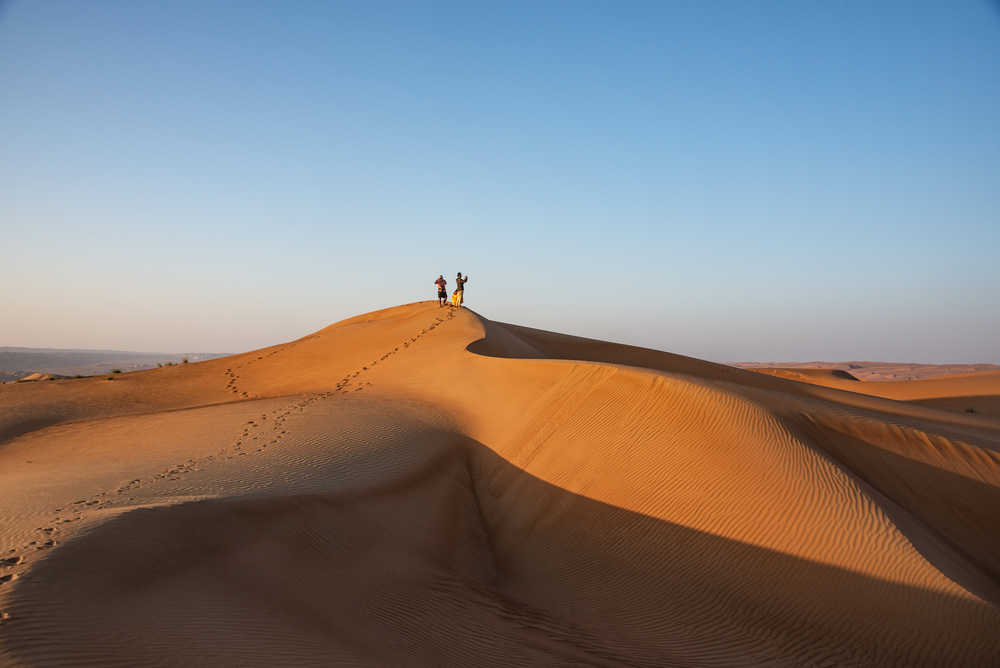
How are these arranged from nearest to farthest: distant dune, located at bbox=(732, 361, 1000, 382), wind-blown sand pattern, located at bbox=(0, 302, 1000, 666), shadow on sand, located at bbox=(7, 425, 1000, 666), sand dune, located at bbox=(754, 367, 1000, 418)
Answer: shadow on sand, located at bbox=(7, 425, 1000, 666) → wind-blown sand pattern, located at bbox=(0, 302, 1000, 666) → sand dune, located at bbox=(754, 367, 1000, 418) → distant dune, located at bbox=(732, 361, 1000, 382)

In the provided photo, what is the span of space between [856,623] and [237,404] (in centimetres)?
1359

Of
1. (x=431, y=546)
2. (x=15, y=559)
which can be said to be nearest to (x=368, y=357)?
(x=431, y=546)

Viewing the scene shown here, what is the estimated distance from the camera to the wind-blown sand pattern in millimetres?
4863

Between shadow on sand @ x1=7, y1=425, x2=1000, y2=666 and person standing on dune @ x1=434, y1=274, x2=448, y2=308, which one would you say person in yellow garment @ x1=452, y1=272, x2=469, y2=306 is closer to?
person standing on dune @ x1=434, y1=274, x2=448, y2=308

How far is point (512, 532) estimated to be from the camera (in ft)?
30.4

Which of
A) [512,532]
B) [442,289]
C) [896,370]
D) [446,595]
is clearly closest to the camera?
[446,595]

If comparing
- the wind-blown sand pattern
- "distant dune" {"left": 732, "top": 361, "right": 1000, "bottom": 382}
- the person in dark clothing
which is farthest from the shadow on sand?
"distant dune" {"left": 732, "top": 361, "right": 1000, "bottom": 382}

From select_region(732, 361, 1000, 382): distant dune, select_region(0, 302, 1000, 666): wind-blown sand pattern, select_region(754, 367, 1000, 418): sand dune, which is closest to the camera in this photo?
select_region(0, 302, 1000, 666): wind-blown sand pattern

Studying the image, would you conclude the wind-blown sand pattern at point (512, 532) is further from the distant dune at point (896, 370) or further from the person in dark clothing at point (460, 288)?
the distant dune at point (896, 370)

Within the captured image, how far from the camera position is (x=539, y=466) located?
10.6 metres

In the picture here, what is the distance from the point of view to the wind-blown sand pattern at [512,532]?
4863 mm

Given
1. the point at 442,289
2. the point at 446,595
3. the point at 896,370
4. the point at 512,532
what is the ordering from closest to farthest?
the point at 446,595 → the point at 512,532 → the point at 442,289 → the point at 896,370

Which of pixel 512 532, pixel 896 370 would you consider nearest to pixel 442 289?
pixel 512 532

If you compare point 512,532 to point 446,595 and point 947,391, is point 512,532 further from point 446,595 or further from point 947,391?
point 947,391
